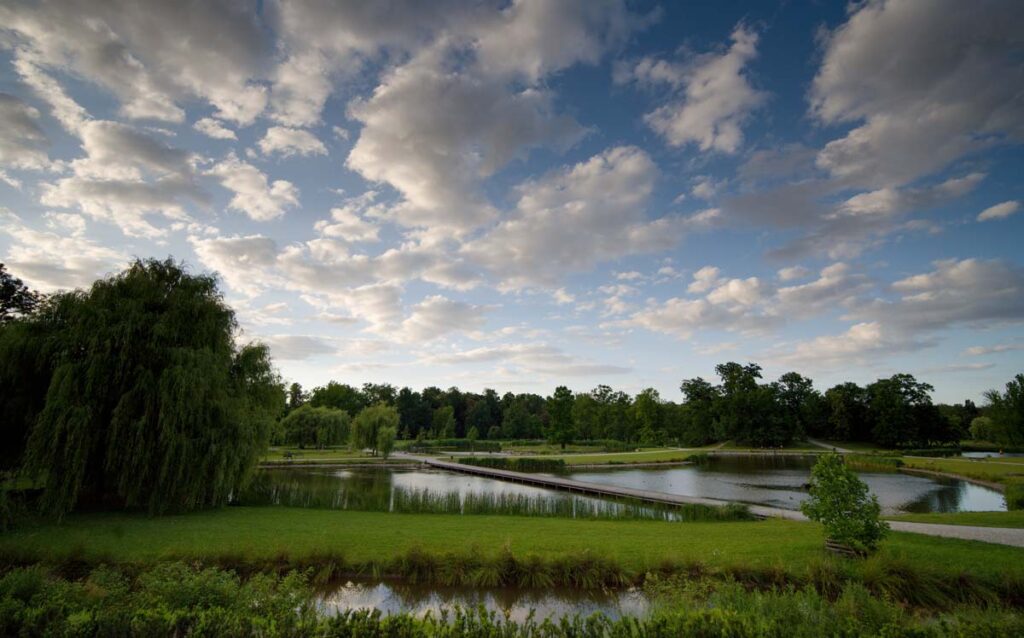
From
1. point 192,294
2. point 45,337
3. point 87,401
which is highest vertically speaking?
point 192,294

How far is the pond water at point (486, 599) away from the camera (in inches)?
337

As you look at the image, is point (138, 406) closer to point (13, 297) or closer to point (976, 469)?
point (13, 297)

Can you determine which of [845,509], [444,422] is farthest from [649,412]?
[845,509]

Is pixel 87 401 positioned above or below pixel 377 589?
above

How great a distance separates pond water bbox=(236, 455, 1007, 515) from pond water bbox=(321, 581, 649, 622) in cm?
819

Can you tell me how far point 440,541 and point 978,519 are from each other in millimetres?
16439

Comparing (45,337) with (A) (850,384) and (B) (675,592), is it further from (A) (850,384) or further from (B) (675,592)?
(A) (850,384)

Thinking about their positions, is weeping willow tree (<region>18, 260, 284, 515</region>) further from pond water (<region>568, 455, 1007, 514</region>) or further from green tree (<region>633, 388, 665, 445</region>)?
green tree (<region>633, 388, 665, 445</region>)

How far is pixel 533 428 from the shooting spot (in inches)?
3536

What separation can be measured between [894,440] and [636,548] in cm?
7743

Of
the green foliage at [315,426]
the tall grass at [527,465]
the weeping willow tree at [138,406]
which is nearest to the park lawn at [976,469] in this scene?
the tall grass at [527,465]

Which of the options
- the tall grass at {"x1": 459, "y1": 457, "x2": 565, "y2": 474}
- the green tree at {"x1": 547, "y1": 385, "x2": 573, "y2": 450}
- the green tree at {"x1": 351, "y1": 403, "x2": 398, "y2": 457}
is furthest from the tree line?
the tall grass at {"x1": 459, "y1": 457, "x2": 565, "y2": 474}

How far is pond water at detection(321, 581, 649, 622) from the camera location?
8.57 meters

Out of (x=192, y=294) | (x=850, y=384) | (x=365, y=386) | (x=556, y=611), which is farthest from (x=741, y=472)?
(x=365, y=386)
